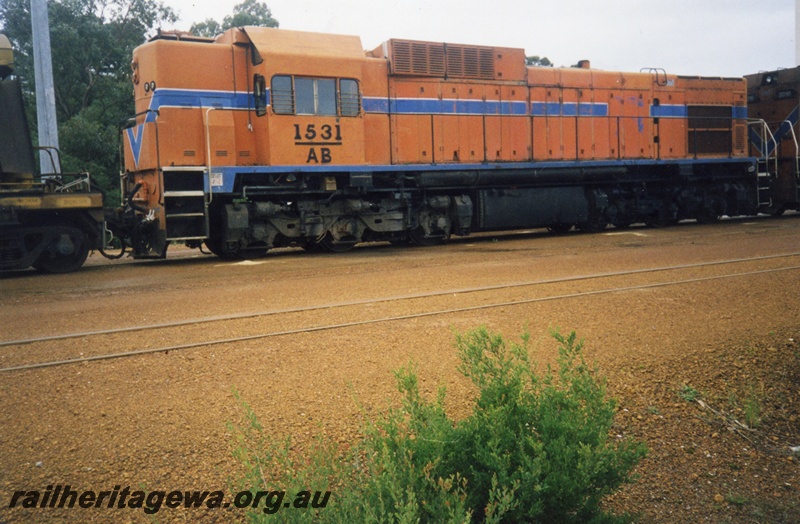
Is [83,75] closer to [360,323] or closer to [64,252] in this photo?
[64,252]

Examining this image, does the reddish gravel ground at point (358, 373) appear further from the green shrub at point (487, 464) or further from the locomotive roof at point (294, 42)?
the locomotive roof at point (294, 42)

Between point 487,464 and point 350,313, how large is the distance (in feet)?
13.6

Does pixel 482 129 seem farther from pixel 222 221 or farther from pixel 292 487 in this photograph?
pixel 292 487

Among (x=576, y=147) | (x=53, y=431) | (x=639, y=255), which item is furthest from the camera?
(x=576, y=147)

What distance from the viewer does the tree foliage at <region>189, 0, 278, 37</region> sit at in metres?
43.3

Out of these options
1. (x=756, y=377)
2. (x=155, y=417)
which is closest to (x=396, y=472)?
(x=155, y=417)

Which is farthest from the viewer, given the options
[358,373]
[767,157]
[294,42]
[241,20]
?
[241,20]

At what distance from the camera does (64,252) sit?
1132 centimetres

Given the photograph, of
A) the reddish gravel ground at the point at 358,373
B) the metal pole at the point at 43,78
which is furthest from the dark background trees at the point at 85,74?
the reddish gravel ground at the point at 358,373

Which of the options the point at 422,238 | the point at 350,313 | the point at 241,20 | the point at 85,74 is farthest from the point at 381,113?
the point at 241,20

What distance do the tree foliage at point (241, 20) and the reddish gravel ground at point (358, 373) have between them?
121 ft

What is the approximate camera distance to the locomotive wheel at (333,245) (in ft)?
46.2

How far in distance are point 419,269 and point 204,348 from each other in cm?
515

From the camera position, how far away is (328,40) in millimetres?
13945
